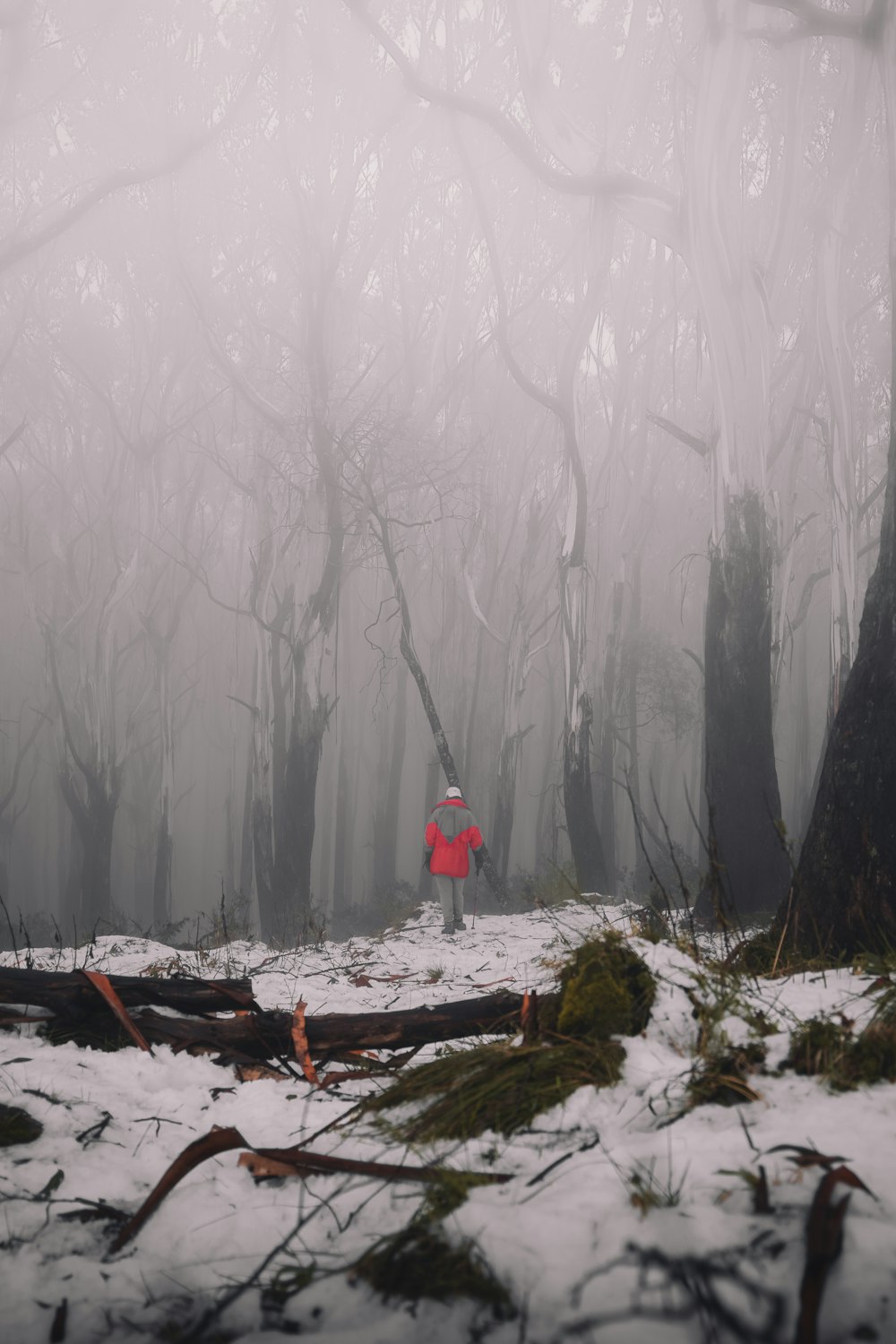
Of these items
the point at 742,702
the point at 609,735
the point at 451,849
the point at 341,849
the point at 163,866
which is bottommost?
the point at 341,849

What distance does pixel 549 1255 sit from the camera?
4.32 ft

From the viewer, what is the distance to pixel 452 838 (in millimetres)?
8789

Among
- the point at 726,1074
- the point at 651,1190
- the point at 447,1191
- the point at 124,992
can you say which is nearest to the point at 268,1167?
the point at 447,1191

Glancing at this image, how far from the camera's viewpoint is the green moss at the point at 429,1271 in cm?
127

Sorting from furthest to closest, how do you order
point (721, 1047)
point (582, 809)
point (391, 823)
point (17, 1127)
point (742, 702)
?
point (391, 823) → point (582, 809) → point (742, 702) → point (17, 1127) → point (721, 1047)

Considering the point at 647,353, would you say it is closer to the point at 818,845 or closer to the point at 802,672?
the point at 802,672

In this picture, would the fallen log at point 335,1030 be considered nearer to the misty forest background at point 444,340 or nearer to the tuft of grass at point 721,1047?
the tuft of grass at point 721,1047

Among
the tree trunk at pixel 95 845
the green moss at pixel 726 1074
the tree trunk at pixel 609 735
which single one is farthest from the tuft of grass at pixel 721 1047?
the tree trunk at pixel 95 845

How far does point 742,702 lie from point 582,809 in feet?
15.2

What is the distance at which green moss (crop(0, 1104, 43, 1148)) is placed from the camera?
1.89m

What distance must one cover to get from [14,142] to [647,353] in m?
12.0

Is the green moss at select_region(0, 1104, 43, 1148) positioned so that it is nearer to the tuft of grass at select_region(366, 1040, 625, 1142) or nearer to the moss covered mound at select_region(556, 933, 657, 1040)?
the tuft of grass at select_region(366, 1040, 625, 1142)

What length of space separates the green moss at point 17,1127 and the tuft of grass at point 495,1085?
35.6 inches

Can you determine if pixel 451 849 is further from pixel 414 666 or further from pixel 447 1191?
pixel 447 1191
